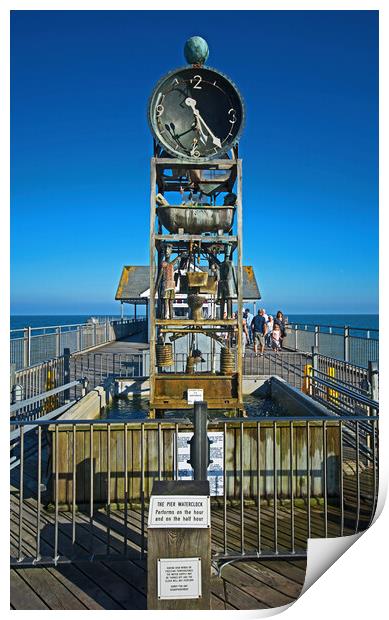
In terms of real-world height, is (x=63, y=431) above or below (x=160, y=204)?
below

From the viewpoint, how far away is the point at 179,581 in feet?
8.93

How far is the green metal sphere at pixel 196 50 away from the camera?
236 inches

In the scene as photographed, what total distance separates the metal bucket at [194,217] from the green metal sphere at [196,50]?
2.15 metres

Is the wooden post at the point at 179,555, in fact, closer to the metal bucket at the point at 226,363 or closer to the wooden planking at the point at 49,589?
the wooden planking at the point at 49,589

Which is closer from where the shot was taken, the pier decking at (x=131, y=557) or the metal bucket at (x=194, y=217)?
the pier decking at (x=131, y=557)

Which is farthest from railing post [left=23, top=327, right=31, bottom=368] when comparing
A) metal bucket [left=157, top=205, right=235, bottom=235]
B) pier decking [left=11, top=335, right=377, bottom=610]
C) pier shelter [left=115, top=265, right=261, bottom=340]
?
pier shelter [left=115, top=265, right=261, bottom=340]

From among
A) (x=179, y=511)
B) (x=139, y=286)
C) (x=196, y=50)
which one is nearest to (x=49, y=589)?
(x=179, y=511)

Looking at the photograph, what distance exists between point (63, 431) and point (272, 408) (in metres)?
4.81

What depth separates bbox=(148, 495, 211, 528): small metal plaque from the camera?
8.89 feet

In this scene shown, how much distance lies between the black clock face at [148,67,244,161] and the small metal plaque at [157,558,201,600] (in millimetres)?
4898

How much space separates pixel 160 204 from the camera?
6.35 m

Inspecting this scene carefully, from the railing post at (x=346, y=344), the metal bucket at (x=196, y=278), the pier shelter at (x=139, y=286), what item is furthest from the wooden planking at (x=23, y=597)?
the pier shelter at (x=139, y=286)
